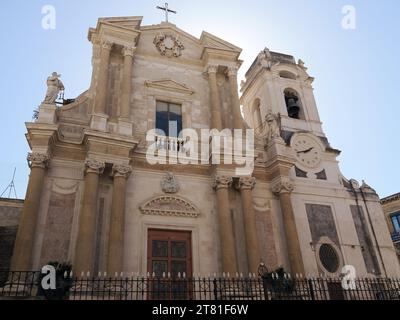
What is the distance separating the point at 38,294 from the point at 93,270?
6.66 ft

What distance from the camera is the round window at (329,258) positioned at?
44.5 feet

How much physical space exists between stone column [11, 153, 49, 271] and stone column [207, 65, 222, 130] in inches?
250

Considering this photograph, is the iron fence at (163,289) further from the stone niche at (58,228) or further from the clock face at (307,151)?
the clock face at (307,151)

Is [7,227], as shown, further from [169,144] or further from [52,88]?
[169,144]

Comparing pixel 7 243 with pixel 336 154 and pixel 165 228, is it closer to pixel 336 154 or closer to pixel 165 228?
pixel 165 228

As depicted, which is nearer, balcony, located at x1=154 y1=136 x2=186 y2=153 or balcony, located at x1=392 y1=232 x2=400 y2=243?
balcony, located at x1=154 y1=136 x2=186 y2=153

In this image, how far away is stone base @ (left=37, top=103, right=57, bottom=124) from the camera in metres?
11.6

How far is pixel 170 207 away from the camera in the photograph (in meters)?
12.4

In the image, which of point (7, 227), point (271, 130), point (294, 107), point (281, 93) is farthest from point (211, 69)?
point (7, 227)

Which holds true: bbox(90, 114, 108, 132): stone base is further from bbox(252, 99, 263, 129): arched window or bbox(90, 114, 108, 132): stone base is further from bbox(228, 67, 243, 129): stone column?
bbox(252, 99, 263, 129): arched window

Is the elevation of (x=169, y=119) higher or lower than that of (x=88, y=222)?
higher

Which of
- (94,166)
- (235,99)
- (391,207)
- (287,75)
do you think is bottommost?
(94,166)

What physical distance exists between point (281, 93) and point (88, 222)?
441 inches

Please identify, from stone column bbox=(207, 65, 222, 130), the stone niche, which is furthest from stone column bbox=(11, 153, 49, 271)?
stone column bbox=(207, 65, 222, 130)
